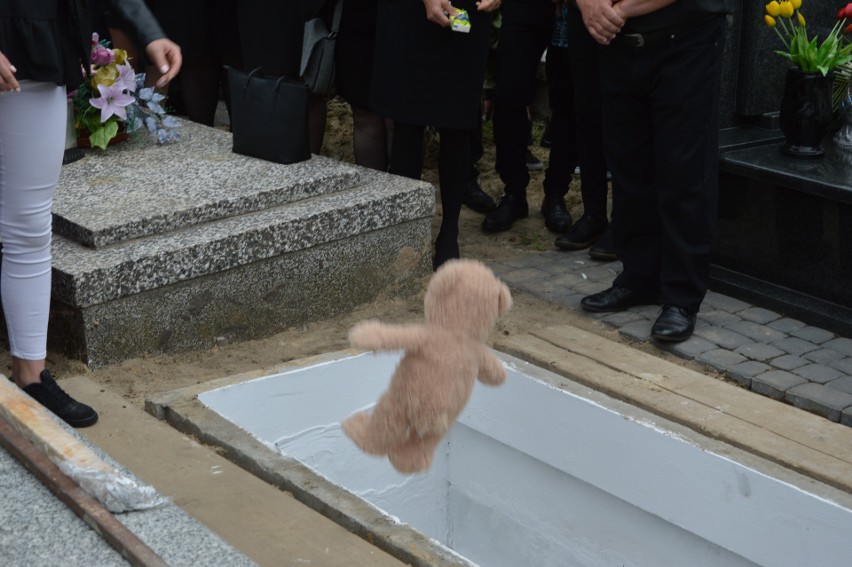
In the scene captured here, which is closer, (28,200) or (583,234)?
(28,200)

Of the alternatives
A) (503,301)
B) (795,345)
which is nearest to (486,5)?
(795,345)

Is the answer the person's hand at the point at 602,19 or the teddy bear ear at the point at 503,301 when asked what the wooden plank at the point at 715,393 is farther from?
the teddy bear ear at the point at 503,301

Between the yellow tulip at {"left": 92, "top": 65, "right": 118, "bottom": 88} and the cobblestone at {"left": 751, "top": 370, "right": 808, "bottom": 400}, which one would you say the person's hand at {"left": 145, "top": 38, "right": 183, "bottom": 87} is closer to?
the yellow tulip at {"left": 92, "top": 65, "right": 118, "bottom": 88}

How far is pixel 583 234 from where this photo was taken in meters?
5.25

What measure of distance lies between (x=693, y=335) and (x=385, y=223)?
122cm

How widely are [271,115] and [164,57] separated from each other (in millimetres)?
1361

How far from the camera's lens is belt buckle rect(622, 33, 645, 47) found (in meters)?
4.10

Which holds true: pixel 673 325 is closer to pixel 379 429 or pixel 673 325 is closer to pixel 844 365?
pixel 844 365

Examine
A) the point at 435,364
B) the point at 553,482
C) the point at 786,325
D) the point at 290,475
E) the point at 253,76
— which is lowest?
the point at 553,482

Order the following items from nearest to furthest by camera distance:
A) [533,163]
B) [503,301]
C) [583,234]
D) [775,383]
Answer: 1. [503,301]
2. [775,383]
3. [583,234]
4. [533,163]

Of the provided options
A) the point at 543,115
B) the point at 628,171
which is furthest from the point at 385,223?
the point at 543,115

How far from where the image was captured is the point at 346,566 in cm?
253

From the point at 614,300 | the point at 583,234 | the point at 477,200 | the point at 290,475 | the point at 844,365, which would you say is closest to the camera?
the point at 290,475

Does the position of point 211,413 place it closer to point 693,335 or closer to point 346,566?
point 346,566
